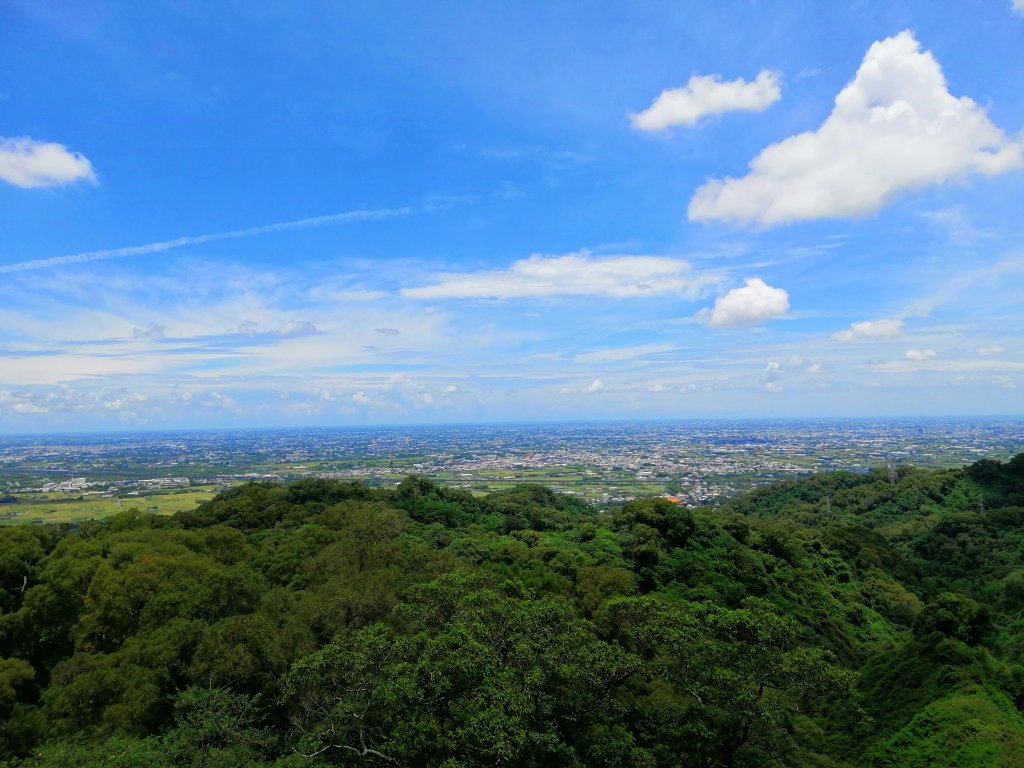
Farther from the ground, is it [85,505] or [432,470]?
[85,505]

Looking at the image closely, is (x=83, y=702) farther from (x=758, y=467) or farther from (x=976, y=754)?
(x=758, y=467)

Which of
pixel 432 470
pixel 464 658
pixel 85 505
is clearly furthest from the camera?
pixel 432 470

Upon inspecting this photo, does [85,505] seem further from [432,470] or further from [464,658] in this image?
[464,658]

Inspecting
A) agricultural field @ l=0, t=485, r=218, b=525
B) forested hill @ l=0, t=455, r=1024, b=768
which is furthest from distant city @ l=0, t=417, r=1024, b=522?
forested hill @ l=0, t=455, r=1024, b=768

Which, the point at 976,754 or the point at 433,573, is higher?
the point at 433,573

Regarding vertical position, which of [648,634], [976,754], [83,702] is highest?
[648,634]

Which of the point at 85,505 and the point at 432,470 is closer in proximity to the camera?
the point at 85,505

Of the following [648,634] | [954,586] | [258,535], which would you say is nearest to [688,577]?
[648,634]

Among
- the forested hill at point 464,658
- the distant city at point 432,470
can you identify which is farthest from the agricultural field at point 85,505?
the forested hill at point 464,658

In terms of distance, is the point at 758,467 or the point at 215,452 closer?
the point at 758,467

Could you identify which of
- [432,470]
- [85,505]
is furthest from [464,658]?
[432,470]
